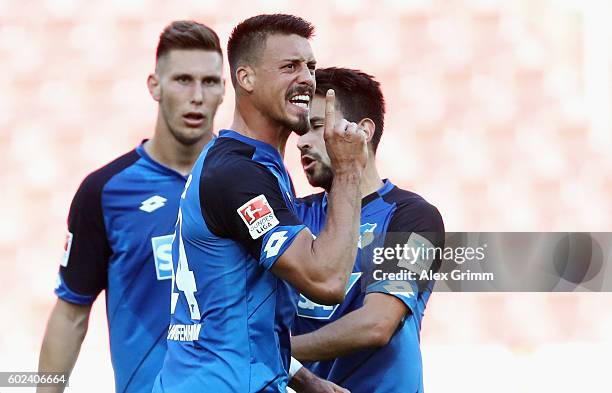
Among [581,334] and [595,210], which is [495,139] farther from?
[581,334]

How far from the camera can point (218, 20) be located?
6988mm

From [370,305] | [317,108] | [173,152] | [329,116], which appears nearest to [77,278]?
[173,152]

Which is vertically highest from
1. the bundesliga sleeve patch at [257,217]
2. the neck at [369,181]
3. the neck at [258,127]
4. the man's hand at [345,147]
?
the neck at [369,181]

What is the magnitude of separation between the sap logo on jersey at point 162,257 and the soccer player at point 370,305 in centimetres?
52

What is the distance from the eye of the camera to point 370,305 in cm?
316

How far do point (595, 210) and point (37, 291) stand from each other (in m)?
3.78

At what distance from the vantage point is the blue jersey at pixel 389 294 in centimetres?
320

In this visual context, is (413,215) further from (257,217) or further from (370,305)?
(257,217)

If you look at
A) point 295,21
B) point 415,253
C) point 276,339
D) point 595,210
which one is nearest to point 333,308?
point 415,253

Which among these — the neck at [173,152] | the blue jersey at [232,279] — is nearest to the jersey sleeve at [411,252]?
the blue jersey at [232,279]

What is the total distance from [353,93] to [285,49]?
71 cm

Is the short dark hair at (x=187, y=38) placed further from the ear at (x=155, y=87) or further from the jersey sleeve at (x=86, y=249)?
the jersey sleeve at (x=86, y=249)

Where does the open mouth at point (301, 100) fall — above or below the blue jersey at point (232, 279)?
above

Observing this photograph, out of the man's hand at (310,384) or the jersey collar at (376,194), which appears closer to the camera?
the man's hand at (310,384)
